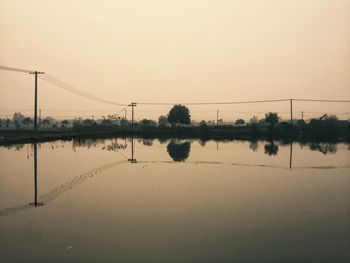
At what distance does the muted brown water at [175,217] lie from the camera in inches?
251

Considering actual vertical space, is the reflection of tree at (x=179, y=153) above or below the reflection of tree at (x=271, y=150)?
below

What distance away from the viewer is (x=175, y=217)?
8.73 metres

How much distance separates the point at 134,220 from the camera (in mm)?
8500

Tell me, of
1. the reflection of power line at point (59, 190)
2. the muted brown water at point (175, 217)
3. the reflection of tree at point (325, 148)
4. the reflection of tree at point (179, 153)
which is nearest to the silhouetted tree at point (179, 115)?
the reflection of tree at point (325, 148)

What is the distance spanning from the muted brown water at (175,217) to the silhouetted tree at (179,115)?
79659 mm

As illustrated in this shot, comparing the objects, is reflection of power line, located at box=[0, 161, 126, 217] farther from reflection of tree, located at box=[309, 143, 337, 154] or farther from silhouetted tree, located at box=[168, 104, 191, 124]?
silhouetted tree, located at box=[168, 104, 191, 124]

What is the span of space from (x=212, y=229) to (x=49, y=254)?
3.45 m

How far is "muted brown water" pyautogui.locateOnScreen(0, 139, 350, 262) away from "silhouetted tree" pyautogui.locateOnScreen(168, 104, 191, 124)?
79.7 meters

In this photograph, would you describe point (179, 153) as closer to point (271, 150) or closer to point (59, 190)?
point (271, 150)

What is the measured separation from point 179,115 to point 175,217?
87401mm

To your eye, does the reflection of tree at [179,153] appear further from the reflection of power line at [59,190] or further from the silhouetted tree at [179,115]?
the silhouetted tree at [179,115]

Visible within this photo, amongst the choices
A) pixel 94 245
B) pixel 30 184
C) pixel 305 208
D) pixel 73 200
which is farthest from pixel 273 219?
pixel 30 184

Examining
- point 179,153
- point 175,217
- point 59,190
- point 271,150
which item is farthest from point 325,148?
point 175,217

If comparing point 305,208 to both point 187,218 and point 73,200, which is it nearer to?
point 187,218
